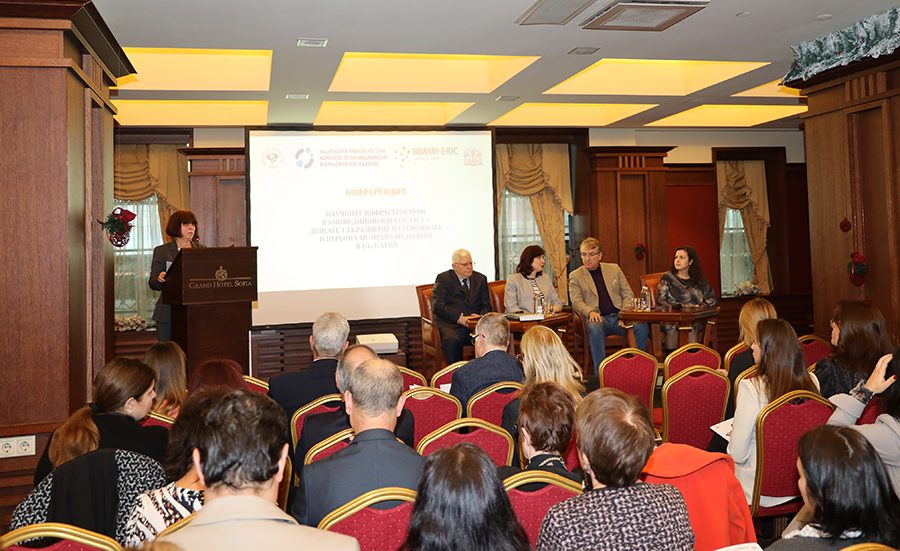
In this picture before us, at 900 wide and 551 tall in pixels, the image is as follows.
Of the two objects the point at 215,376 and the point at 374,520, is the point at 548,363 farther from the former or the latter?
the point at 374,520

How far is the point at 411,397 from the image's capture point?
11.8 ft

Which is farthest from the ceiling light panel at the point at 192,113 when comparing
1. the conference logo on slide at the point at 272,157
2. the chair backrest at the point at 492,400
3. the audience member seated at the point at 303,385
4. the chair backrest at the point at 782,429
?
the chair backrest at the point at 782,429

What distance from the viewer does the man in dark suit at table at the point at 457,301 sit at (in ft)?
24.7

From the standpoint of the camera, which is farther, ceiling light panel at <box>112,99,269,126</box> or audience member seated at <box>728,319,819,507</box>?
ceiling light panel at <box>112,99,269,126</box>

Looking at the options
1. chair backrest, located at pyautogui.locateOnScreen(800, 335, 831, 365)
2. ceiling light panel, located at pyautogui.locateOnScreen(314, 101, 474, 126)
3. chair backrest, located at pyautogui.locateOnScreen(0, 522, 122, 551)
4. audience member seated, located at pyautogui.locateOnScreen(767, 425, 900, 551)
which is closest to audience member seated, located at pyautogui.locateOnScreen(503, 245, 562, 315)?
chair backrest, located at pyautogui.locateOnScreen(800, 335, 831, 365)

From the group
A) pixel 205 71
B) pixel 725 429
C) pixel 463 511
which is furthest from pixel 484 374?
pixel 205 71

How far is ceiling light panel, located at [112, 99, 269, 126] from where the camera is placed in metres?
9.87

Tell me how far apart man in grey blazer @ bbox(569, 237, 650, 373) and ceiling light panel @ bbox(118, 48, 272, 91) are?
12.6ft

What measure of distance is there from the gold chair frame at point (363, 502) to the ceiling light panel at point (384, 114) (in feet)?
27.8

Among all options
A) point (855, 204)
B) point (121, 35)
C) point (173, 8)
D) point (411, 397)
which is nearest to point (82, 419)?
point (411, 397)

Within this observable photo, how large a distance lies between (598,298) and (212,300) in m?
4.07

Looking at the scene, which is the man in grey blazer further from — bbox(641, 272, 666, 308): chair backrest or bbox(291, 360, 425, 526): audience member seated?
bbox(291, 360, 425, 526): audience member seated

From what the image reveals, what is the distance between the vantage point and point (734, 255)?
12383 millimetres

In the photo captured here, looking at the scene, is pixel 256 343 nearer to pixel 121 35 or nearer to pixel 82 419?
pixel 121 35
